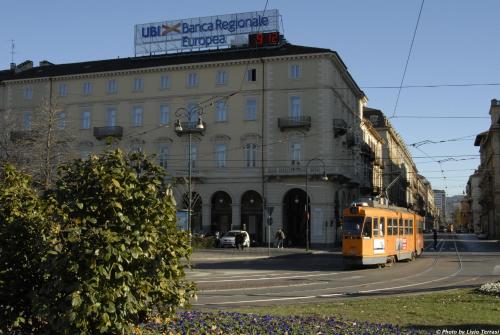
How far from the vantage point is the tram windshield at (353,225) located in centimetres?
2730

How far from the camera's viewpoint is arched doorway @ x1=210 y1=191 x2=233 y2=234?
5541 centimetres

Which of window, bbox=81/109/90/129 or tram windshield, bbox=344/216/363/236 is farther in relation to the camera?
window, bbox=81/109/90/129

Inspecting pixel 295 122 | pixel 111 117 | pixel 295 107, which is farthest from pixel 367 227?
pixel 111 117

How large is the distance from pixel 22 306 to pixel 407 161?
138592mm

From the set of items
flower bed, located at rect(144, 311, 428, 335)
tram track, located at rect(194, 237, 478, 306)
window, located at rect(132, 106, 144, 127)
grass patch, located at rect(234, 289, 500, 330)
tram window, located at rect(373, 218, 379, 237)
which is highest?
window, located at rect(132, 106, 144, 127)

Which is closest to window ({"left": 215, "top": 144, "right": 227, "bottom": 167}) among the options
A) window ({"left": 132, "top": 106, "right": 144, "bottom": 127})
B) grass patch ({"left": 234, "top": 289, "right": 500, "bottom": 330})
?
window ({"left": 132, "top": 106, "right": 144, "bottom": 127})

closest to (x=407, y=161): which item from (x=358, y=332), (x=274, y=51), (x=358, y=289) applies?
(x=274, y=51)

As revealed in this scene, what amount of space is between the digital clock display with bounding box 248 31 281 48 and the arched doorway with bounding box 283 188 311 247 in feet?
46.0

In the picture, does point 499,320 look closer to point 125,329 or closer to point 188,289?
point 188,289

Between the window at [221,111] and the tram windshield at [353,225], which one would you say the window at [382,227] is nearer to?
the tram windshield at [353,225]

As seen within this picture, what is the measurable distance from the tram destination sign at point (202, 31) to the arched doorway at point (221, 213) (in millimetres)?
14720

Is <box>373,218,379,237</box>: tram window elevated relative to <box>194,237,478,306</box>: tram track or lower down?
elevated

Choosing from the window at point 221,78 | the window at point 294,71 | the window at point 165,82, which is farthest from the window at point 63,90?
the window at point 294,71

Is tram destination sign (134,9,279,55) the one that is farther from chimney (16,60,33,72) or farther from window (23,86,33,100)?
chimney (16,60,33,72)
